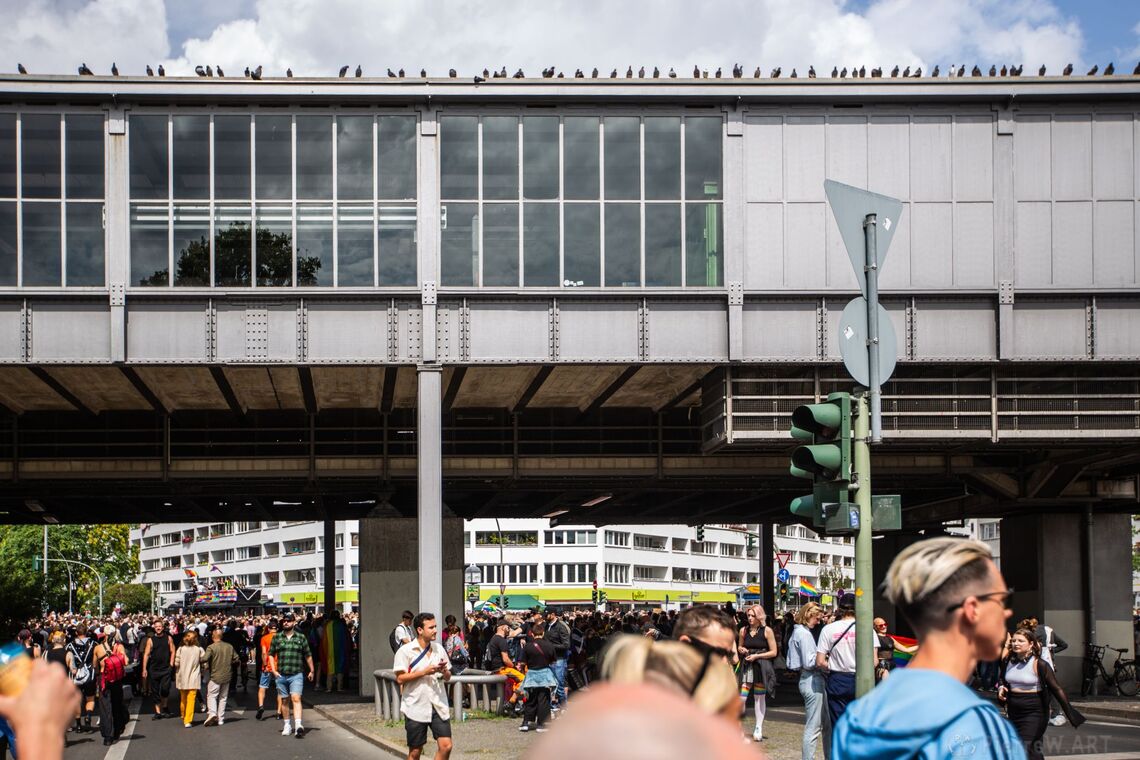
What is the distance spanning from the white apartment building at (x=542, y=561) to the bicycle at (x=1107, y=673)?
7525 centimetres

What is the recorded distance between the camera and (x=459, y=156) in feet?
88.5

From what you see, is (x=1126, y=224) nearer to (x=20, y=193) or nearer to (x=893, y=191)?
(x=893, y=191)

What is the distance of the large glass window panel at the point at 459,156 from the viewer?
26.9m

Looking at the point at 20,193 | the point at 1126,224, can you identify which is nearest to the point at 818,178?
the point at 1126,224

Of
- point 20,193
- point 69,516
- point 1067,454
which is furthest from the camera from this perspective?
point 69,516

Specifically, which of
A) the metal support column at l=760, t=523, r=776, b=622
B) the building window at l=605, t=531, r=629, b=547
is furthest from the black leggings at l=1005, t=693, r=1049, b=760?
the building window at l=605, t=531, r=629, b=547

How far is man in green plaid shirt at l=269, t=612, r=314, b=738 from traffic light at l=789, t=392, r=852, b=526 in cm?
1367

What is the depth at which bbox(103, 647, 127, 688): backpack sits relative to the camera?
2333 cm

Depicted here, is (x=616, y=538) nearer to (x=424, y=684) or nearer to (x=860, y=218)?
(x=424, y=684)

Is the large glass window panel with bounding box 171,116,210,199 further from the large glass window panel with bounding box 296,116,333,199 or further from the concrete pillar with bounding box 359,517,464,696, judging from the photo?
the concrete pillar with bounding box 359,517,464,696

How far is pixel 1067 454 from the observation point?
1249 inches

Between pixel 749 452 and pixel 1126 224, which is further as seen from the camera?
pixel 749 452

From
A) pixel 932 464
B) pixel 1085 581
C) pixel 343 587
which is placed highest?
pixel 932 464

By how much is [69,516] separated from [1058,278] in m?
34.1
